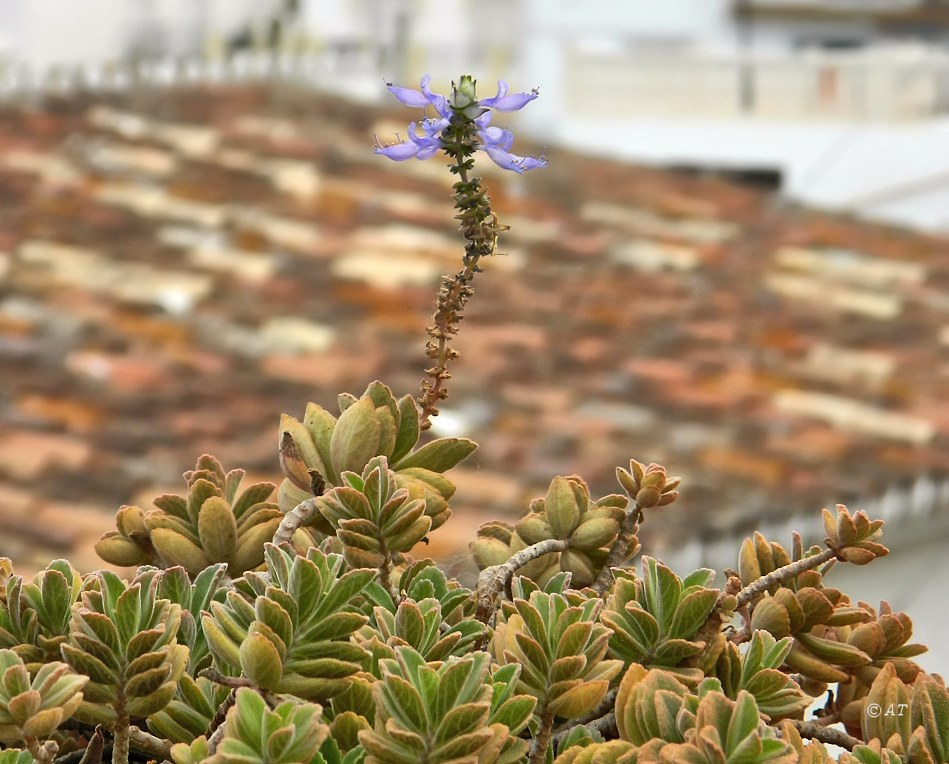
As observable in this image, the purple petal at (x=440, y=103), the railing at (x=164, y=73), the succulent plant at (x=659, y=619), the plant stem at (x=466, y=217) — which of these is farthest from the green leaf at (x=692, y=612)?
the railing at (x=164, y=73)

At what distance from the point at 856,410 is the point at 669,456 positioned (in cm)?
68

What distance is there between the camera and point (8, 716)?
0.73 metres

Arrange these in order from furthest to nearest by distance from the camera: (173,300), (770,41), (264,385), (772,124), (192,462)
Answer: (770,41) → (772,124) → (173,300) → (264,385) → (192,462)

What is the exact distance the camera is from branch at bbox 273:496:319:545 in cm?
89

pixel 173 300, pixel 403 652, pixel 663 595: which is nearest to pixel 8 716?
pixel 403 652

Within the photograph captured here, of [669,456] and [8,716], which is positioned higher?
[8,716]

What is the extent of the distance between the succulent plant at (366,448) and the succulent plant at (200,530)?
0.03m

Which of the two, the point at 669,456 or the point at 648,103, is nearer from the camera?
the point at 669,456

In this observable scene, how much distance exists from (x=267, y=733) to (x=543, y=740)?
0.55 ft

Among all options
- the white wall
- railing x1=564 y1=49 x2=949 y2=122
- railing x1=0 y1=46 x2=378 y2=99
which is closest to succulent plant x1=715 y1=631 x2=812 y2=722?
railing x1=0 y1=46 x2=378 y2=99

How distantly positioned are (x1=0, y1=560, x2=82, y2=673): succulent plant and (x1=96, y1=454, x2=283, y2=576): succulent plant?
0.09m

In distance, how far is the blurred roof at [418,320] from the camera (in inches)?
125

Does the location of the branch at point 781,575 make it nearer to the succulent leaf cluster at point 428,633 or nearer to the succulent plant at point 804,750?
the succulent leaf cluster at point 428,633

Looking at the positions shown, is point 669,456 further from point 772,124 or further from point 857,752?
point 772,124
